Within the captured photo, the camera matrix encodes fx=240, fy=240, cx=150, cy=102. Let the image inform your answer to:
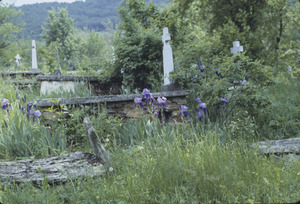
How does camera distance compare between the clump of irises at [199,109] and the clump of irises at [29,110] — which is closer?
the clump of irises at [199,109]

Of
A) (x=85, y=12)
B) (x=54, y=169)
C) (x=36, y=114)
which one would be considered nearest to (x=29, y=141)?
(x=36, y=114)

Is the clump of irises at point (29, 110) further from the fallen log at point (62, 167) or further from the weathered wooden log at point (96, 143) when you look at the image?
the weathered wooden log at point (96, 143)

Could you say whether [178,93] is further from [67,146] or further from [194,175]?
[194,175]

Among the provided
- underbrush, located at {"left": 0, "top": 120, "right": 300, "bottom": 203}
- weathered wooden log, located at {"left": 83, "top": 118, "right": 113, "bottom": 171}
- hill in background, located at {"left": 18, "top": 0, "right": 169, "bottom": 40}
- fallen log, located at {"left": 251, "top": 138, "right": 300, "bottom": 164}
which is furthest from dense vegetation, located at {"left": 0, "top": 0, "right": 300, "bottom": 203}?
hill in background, located at {"left": 18, "top": 0, "right": 169, "bottom": 40}

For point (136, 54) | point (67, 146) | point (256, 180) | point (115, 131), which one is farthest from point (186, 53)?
point (256, 180)

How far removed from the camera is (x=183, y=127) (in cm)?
372

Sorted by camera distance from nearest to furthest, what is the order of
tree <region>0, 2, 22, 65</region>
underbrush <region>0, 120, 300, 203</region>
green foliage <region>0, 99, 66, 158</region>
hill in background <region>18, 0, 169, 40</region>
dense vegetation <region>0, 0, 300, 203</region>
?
1. underbrush <region>0, 120, 300, 203</region>
2. dense vegetation <region>0, 0, 300, 203</region>
3. green foliage <region>0, 99, 66, 158</region>
4. tree <region>0, 2, 22, 65</region>
5. hill in background <region>18, 0, 169, 40</region>

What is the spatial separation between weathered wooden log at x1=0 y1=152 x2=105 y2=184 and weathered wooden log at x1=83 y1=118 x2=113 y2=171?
3.0 inches

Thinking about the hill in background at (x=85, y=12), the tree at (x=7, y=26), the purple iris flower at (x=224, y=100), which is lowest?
the purple iris flower at (x=224, y=100)

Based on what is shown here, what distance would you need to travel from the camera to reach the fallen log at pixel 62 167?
262 cm

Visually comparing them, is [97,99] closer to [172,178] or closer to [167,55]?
[167,55]

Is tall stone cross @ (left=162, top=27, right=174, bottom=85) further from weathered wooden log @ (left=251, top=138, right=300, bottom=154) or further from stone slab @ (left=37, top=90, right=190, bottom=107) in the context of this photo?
weathered wooden log @ (left=251, top=138, right=300, bottom=154)

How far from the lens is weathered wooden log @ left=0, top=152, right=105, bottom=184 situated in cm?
262

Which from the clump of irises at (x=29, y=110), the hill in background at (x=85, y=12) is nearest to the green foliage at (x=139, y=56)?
the clump of irises at (x=29, y=110)
